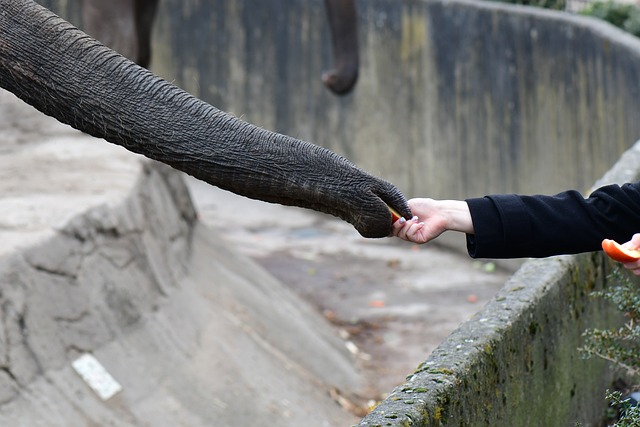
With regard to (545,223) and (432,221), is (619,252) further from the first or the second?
(432,221)

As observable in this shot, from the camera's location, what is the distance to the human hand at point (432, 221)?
135 inches

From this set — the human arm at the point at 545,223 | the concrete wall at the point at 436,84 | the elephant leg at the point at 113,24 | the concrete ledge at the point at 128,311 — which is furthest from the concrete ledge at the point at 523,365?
the concrete wall at the point at 436,84

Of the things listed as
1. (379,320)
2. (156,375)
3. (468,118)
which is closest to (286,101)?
(468,118)

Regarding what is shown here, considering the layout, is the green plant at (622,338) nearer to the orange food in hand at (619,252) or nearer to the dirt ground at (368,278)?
the orange food in hand at (619,252)

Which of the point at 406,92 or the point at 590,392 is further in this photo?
the point at 406,92

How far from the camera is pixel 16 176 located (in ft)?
21.9

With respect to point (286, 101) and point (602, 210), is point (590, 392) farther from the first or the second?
point (286, 101)

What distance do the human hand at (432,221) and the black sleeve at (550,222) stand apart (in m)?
0.04

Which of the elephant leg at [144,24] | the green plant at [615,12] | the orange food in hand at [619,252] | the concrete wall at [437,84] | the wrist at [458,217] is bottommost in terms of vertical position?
the concrete wall at [437,84]

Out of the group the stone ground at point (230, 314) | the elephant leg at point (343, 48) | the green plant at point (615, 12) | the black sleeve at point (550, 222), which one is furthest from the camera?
the green plant at point (615, 12)

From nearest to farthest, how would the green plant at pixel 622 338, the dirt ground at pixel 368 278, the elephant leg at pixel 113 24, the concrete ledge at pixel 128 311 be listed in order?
the green plant at pixel 622 338 → the concrete ledge at pixel 128 311 → the elephant leg at pixel 113 24 → the dirt ground at pixel 368 278

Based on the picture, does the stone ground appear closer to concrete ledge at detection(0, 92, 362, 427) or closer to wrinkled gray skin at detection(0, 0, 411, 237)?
concrete ledge at detection(0, 92, 362, 427)

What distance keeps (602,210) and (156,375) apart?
3.03 metres

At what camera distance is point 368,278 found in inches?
415
